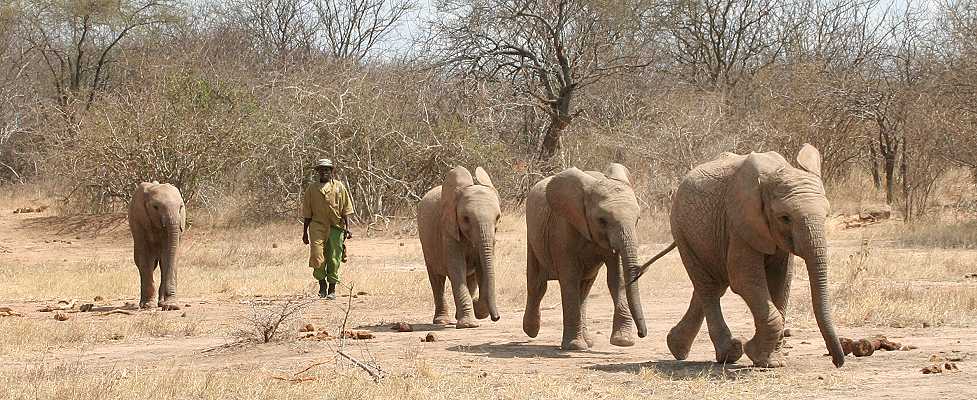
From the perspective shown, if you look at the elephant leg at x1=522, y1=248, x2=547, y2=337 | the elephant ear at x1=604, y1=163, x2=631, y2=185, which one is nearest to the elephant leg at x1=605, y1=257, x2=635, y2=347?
the elephant ear at x1=604, y1=163, x2=631, y2=185

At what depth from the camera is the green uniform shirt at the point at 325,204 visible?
14.9 meters

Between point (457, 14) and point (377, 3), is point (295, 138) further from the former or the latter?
point (377, 3)

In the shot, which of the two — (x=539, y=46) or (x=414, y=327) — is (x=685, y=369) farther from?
(x=539, y=46)

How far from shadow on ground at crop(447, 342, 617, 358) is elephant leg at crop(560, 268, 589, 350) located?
0.25 ft

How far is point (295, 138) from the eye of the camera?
2533 centimetres

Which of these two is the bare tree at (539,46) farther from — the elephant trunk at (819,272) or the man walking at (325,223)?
the elephant trunk at (819,272)

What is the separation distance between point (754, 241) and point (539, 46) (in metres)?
21.9

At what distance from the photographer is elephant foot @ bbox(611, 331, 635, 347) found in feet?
33.1

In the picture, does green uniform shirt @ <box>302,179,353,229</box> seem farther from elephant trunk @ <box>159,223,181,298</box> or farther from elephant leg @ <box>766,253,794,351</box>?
elephant leg @ <box>766,253,794,351</box>

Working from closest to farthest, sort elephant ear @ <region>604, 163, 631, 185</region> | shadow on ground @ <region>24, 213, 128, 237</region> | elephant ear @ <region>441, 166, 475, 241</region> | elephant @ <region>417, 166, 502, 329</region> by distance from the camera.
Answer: elephant ear @ <region>604, 163, 631, 185</region> → elephant @ <region>417, 166, 502, 329</region> → elephant ear @ <region>441, 166, 475, 241</region> → shadow on ground @ <region>24, 213, 128, 237</region>

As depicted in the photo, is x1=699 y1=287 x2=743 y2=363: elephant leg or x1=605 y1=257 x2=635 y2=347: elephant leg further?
x1=605 y1=257 x2=635 y2=347: elephant leg

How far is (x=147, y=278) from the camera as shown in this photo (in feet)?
48.9

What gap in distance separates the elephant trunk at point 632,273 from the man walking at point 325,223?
5.89 metres

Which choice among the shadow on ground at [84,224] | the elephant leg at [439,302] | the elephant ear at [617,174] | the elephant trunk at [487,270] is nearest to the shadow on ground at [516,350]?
the elephant trunk at [487,270]
